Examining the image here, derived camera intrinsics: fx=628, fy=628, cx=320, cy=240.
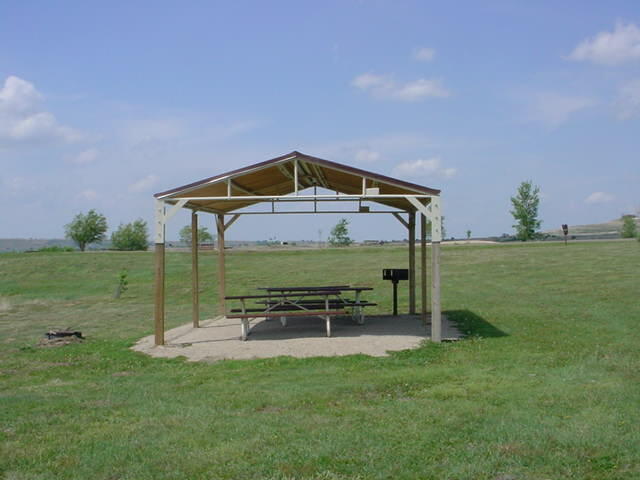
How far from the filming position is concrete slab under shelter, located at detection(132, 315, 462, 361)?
9766mm

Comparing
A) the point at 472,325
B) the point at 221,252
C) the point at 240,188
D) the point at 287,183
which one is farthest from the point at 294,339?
the point at 221,252

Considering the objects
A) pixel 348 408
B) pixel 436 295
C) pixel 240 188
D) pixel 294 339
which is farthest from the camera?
pixel 240 188

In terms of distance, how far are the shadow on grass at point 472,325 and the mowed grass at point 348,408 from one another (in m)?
0.04

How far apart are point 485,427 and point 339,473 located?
5.20 ft

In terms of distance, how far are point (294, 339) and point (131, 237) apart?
58827 mm

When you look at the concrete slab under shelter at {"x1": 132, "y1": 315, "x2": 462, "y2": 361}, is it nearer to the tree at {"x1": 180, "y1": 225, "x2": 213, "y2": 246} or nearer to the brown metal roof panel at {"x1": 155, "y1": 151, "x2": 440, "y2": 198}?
the brown metal roof panel at {"x1": 155, "y1": 151, "x2": 440, "y2": 198}

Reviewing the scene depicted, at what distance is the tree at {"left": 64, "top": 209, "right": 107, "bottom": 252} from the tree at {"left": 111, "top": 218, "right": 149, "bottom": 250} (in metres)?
2.03

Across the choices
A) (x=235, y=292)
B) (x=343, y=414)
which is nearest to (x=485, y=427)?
(x=343, y=414)

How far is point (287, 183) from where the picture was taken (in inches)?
542

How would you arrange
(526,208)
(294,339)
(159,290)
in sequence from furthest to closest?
(526,208) → (294,339) → (159,290)

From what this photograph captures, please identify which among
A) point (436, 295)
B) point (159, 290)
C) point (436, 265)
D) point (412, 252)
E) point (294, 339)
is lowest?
point (294, 339)

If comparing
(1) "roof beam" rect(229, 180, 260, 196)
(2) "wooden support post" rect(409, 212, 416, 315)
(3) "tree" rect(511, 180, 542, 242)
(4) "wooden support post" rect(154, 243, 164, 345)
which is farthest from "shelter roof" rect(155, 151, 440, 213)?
(3) "tree" rect(511, 180, 542, 242)

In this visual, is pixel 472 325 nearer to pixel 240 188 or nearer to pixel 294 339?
pixel 294 339

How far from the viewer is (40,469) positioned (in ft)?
15.3
